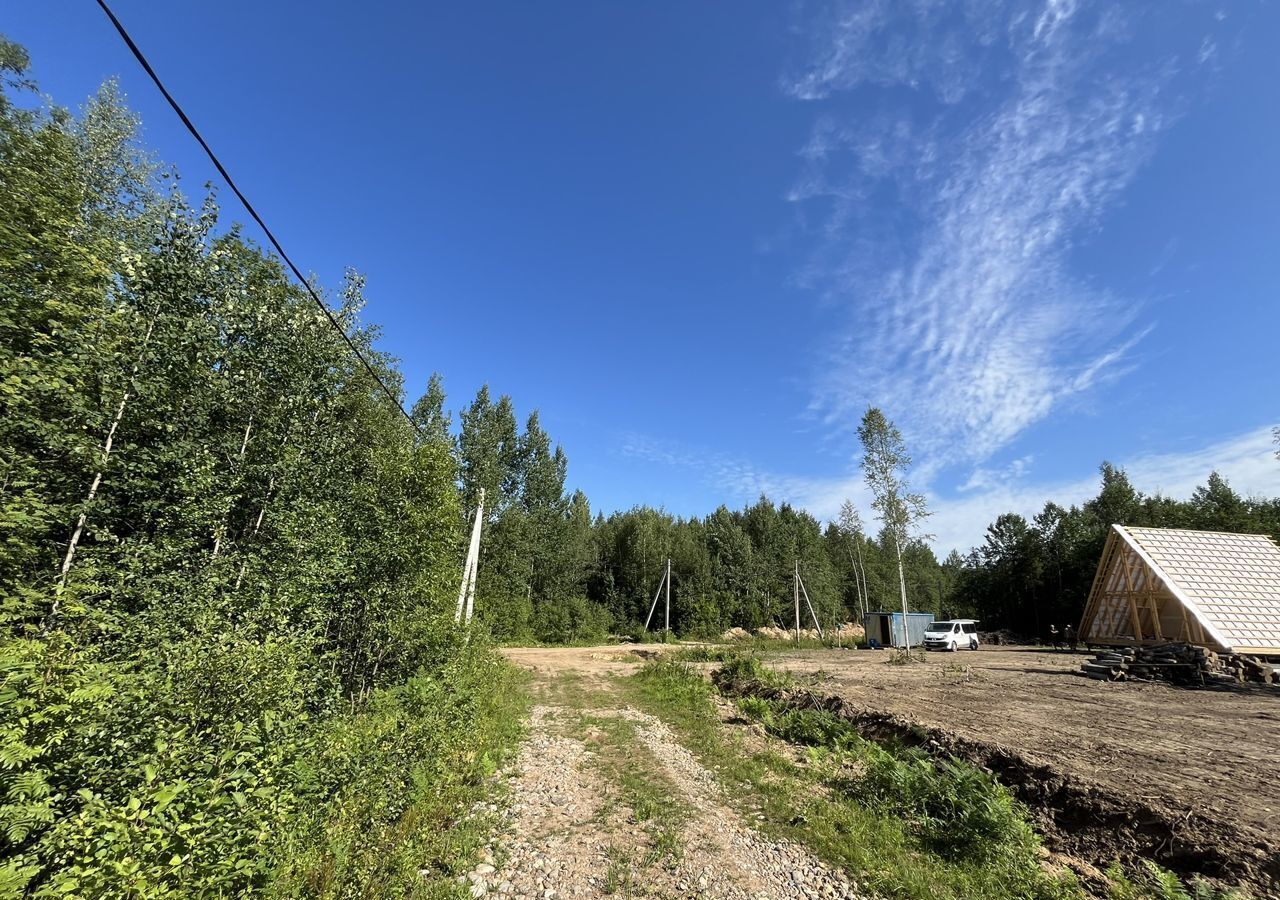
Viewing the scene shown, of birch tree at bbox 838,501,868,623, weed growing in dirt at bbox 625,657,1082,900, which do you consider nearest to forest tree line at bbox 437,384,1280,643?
birch tree at bbox 838,501,868,623

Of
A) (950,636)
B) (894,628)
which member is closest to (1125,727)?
(894,628)

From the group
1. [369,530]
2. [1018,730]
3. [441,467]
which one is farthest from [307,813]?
[1018,730]

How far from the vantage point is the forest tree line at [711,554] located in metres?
38.5

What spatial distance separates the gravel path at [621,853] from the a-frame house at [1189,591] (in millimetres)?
23917

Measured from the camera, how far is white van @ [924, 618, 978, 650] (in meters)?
34.3

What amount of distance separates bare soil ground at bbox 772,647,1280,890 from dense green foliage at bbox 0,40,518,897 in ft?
26.1

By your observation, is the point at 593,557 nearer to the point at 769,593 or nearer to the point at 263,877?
the point at 769,593

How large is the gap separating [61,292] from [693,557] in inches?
1812

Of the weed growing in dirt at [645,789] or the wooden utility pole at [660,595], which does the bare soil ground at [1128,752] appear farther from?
the wooden utility pole at [660,595]

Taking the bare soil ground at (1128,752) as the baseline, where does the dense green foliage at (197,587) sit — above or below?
above

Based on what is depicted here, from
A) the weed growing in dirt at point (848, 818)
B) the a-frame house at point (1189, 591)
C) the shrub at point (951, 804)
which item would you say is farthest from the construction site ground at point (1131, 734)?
the a-frame house at point (1189, 591)

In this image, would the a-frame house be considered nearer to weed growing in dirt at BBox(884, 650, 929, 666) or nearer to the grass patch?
weed growing in dirt at BBox(884, 650, 929, 666)

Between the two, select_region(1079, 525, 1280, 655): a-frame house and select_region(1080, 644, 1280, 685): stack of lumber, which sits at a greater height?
select_region(1079, 525, 1280, 655): a-frame house

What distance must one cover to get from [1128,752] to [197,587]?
51.5 ft
